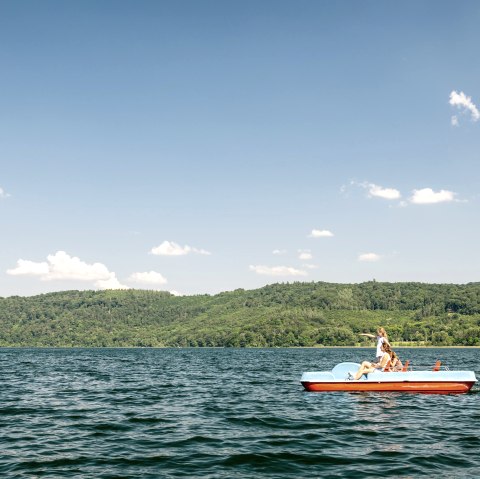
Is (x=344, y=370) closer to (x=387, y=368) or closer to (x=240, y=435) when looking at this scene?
(x=387, y=368)

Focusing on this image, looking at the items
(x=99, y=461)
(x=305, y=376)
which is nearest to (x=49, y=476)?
(x=99, y=461)

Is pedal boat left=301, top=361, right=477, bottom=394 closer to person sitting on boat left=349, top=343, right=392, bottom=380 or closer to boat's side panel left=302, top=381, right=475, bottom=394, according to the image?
boat's side panel left=302, top=381, right=475, bottom=394

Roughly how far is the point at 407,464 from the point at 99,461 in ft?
27.4

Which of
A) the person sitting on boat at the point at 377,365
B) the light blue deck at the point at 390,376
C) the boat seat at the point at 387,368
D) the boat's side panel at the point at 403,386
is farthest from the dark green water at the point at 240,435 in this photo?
the boat seat at the point at 387,368

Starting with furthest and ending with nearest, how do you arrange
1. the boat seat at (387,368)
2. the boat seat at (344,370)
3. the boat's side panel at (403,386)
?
the boat seat at (344,370)
the boat seat at (387,368)
the boat's side panel at (403,386)

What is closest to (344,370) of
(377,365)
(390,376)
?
(377,365)

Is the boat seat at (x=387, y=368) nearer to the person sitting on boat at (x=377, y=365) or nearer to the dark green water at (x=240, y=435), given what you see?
the person sitting on boat at (x=377, y=365)

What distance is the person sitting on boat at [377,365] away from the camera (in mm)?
28688

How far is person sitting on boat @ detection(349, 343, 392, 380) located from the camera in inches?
1129

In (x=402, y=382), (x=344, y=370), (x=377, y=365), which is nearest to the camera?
(x=402, y=382)

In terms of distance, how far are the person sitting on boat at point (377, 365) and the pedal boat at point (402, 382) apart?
9.8 inches

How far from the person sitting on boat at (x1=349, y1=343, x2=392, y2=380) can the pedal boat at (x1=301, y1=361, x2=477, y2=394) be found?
249mm

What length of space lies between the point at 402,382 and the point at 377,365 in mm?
1571

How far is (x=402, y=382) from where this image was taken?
28844 mm
